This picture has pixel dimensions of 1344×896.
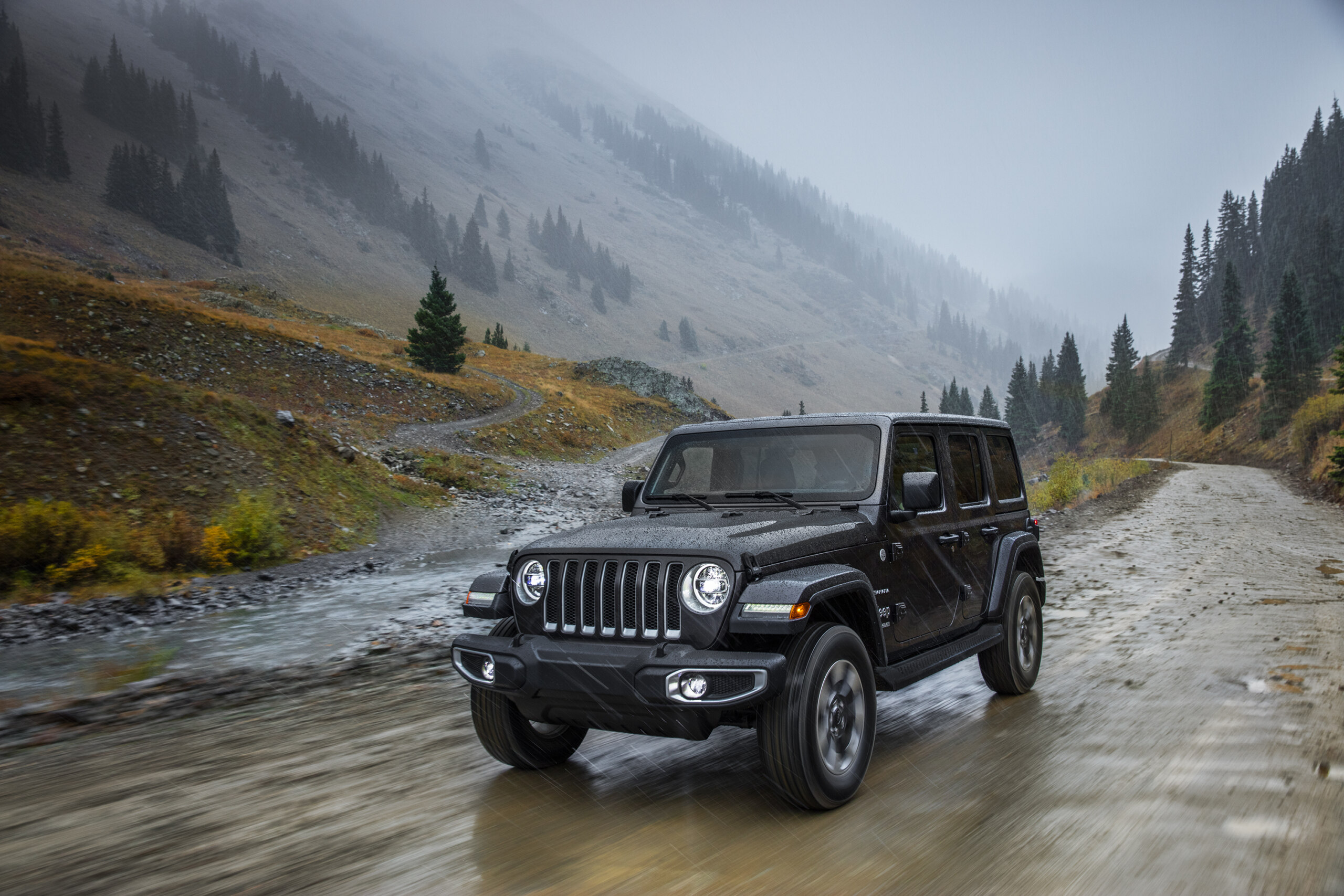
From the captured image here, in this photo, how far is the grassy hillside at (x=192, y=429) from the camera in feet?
41.0

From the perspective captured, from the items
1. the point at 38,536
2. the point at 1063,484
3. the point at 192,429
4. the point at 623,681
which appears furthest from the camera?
the point at 1063,484

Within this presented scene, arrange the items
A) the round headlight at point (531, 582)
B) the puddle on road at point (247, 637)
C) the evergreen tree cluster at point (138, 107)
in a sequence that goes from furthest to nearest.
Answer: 1. the evergreen tree cluster at point (138, 107)
2. the puddle on road at point (247, 637)
3. the round headlight at point (531, 582)

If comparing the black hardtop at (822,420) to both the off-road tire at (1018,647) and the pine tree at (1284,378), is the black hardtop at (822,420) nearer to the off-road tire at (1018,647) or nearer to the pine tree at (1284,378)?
the off-road tire at (1018,647)

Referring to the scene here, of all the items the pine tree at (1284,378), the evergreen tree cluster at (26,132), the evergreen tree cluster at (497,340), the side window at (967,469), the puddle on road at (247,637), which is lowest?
the puddle on road at (247,637)

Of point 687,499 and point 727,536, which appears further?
point 687,499

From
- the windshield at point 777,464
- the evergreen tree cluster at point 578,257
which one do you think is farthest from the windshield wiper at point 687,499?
the evergreen tree cluster at point 578,257

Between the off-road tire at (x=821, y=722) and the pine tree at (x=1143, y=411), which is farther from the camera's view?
the pine tree at (x=1143, y=411)

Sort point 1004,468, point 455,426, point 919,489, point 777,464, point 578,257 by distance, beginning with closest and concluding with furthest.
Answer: point 919,489 → point 777,464 → point 1004,468 → point 455,426 → point 578,257

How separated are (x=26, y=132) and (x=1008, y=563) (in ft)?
479

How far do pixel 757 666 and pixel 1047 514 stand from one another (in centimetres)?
2177

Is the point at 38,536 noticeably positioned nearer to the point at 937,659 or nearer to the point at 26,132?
the point at 937,659

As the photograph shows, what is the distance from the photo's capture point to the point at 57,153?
113000mm

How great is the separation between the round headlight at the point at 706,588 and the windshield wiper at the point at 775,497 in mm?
1118

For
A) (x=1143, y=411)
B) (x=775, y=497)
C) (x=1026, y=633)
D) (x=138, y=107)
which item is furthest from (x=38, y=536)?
(x=138, y=107)
